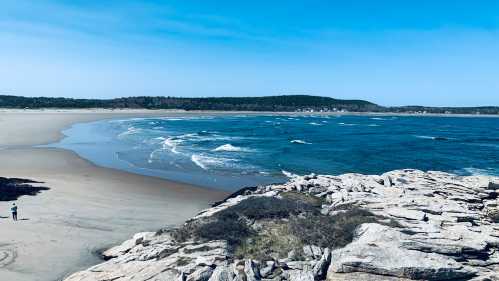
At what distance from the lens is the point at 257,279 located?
13727 millimetres

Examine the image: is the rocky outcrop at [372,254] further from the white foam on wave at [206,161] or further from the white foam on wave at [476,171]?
the white foam on wave at [476,171]

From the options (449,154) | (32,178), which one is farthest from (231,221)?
(449,154)

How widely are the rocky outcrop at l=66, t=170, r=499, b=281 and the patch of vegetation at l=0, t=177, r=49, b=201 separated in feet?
39.4

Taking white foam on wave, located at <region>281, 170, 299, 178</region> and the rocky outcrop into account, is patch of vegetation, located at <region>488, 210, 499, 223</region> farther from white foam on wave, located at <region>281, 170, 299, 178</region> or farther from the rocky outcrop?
white foam on wave, located at <region>281, 170, 299, 178</region>

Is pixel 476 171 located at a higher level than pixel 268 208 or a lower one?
lower

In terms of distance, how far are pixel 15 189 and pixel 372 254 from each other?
75.6ft

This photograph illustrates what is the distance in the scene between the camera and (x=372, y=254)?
13938 millimetres

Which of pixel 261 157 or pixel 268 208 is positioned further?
pixel 261 157

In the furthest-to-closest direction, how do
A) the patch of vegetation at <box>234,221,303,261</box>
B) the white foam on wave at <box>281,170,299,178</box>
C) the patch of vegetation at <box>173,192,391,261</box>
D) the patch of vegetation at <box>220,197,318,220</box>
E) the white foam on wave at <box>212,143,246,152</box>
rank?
the white foam on wave at <box>212,143,246,152</box> → the white foam on wave at <box>281,170,299,178</box> → the patch of vegetation at <box>220,197,318,220</box> → the patch of vegetation at <box>173,192,391,261</box> → the patch of vegetation at <box>234,221,303,261</box>

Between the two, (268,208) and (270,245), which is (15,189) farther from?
(270,245)

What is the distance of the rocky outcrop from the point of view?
13.6 metres

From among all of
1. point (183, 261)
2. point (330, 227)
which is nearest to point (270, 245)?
point (330, 227)

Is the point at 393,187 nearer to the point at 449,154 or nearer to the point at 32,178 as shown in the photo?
the point at 32,178

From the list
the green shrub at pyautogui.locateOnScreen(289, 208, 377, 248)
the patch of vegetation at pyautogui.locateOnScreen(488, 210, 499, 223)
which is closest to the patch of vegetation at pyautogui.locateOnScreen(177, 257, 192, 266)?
the green shrub at pyautogui.locateOnScreen(289, 208, 377, 248)
